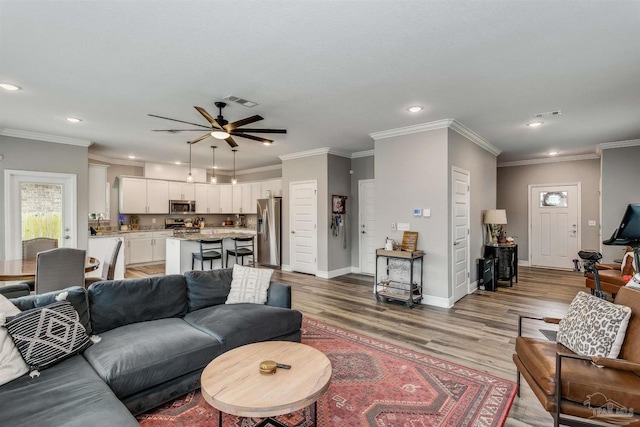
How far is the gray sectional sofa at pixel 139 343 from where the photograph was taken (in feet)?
5.25

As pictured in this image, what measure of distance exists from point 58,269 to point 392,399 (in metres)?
3.43

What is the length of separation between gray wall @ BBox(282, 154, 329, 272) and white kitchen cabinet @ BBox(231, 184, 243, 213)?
2.58m

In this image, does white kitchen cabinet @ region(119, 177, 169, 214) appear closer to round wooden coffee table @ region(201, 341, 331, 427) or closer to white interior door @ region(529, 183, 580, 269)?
round wooden coffee table @ region(201, 341, 331, 427)

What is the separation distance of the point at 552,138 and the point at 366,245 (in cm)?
393

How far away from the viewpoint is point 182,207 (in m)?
8.84

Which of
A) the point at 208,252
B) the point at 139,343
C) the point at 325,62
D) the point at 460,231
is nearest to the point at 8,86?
the point at 139,343

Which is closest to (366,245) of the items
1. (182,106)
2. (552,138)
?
(552,138)

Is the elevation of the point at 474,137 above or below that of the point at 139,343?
above

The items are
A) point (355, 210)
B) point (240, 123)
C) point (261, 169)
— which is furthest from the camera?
point (261, 169)

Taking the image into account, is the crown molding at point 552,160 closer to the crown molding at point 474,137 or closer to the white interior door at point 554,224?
the white interior door at point 554,224

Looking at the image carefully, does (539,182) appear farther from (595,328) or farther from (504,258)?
(595,328)

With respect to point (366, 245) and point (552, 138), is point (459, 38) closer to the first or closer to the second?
point (552, 138)

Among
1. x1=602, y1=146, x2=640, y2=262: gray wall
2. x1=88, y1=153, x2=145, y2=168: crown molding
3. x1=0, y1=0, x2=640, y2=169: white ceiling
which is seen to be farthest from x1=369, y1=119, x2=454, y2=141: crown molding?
x1=88, y1=153, x2=145, y2=168: crown molding

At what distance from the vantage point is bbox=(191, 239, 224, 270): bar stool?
18.6ft
